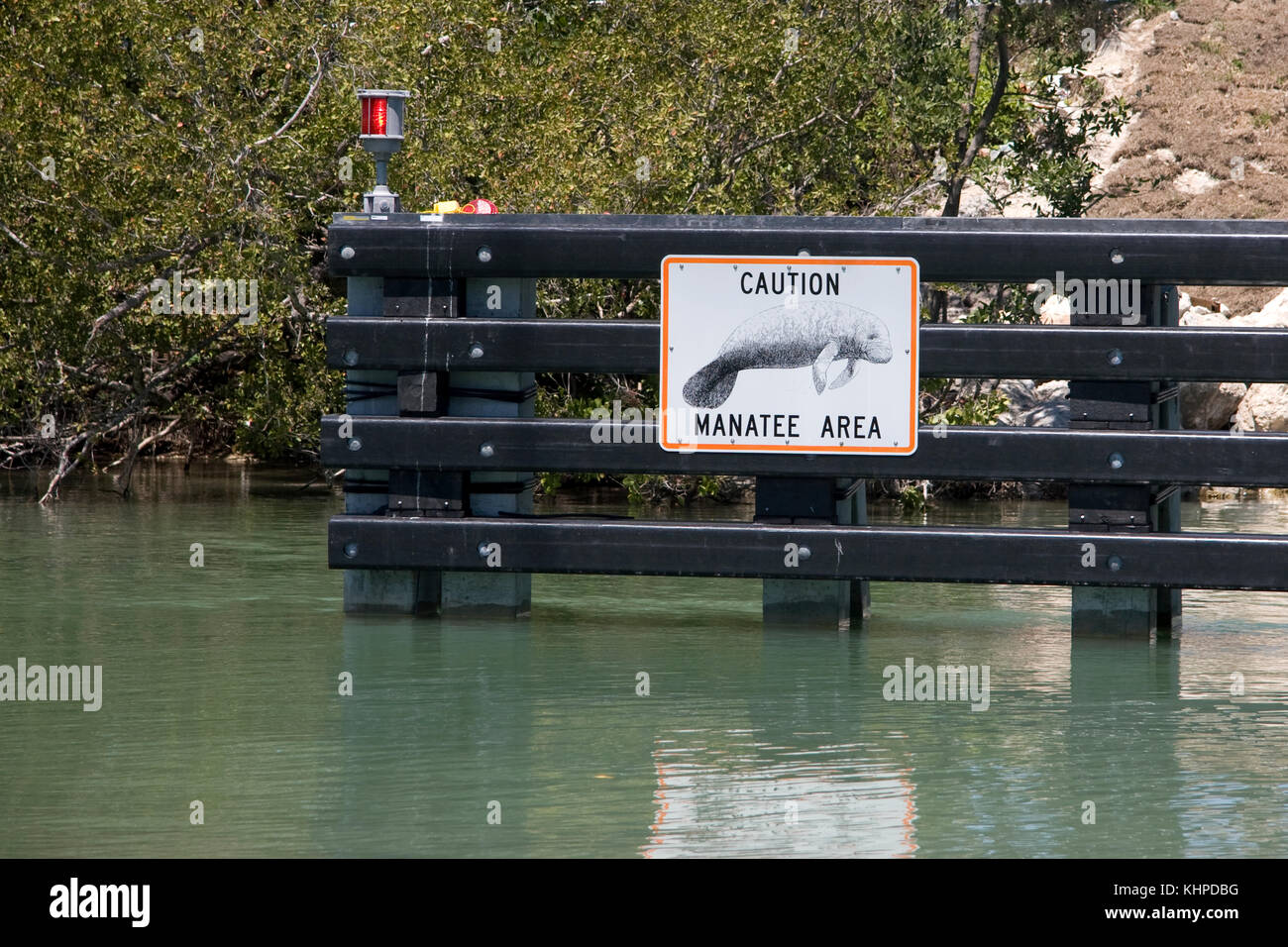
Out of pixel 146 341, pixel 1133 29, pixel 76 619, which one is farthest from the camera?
pixel 1133 29

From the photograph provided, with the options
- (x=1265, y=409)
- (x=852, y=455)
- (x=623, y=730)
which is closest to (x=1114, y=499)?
(x=852, y=455)

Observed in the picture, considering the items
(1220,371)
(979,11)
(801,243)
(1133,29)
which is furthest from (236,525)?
(1133,29)

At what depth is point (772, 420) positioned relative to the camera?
8.01 m

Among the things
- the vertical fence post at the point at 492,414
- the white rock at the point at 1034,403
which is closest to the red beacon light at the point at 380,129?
the vertical fence post at the point at 492,414

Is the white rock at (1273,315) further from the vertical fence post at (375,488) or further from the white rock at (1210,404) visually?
the vertical fence post at (375,488)

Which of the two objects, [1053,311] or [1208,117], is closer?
[1053,311]

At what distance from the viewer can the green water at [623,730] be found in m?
4.69

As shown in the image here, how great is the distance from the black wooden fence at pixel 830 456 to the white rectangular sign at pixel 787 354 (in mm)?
84

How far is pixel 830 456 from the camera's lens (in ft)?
26.1

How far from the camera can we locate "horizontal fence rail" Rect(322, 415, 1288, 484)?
7703 millimetres

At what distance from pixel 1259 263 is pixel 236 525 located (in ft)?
25.3

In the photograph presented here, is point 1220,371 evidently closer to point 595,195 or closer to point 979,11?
point 595,195

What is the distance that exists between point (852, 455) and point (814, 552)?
1.56 feet

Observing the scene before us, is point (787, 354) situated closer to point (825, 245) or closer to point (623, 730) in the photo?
point (825, 245)
